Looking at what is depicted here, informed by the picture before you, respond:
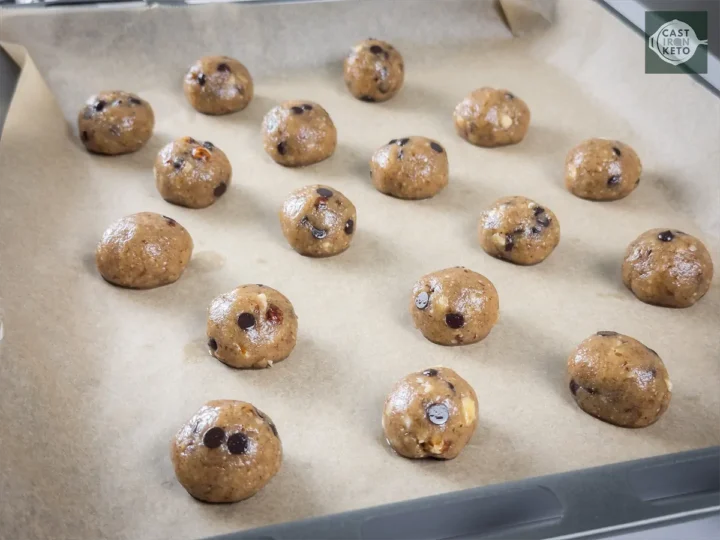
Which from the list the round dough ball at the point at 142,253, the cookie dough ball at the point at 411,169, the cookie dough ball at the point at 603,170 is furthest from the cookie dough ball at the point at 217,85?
the cookie dough ball at the point at 603,170

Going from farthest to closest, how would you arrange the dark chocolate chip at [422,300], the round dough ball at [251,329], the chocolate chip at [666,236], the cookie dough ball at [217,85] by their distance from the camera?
1. the cookie dough ball at [217,85]
2. the chocolate chip at [666,236]
3. the dark chocolate chip at [422,300]
4. the round dough ball at [251,329]

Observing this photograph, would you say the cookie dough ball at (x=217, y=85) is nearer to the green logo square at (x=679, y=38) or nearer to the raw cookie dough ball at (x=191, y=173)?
the raw cookie dough ball at (x=191, y=173)

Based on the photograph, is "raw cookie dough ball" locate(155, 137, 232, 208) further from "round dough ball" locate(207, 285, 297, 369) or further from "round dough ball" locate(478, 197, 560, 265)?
"round dough ball" locate(478, 197, 560, 265)

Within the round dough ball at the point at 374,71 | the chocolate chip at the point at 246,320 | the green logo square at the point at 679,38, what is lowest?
the chocolate chip at the point at 246,320

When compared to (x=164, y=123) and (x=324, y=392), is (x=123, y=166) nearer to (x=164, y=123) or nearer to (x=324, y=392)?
(x=164, y=123)

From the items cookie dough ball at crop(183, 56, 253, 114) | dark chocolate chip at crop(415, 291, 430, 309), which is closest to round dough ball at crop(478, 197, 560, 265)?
dark chocolate chip at crop(415, 291, 430, 309)

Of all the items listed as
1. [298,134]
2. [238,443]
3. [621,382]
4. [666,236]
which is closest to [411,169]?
[298,134]

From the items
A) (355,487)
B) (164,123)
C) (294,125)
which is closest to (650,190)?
(294,125)
